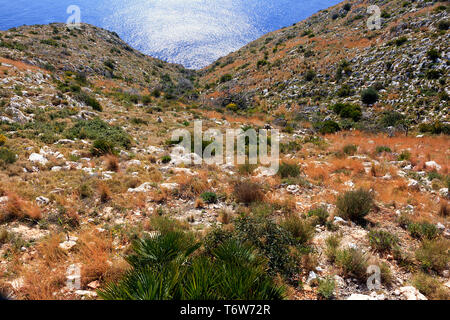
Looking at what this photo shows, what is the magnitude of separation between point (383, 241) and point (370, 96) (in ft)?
61.1

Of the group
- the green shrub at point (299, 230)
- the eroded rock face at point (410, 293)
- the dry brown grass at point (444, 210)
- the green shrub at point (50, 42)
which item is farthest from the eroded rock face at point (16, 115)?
the green shrub at point (50, 42)

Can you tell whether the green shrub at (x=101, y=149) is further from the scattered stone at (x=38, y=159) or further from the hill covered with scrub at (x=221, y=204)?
the scattered stone at (x=38, y=159)

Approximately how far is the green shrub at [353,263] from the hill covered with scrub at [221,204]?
19 mm

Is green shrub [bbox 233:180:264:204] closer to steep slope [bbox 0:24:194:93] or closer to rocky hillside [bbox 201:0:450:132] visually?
rocky hillside [bbox 201:0:450:132]

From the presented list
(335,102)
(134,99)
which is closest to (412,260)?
(335,102)

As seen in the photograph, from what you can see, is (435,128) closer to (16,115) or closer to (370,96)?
(370,96)

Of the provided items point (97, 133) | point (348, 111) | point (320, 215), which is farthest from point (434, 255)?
point (348, 111)

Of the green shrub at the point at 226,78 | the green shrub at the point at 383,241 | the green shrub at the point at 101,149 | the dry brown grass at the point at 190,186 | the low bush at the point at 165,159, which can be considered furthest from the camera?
the green shrub at the point at 226,78

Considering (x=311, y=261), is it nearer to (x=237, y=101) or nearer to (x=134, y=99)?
(x=134, y=99)

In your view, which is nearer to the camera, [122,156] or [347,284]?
[347,284]

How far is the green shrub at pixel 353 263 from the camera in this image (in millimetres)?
3710

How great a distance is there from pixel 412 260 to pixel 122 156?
9823 mm

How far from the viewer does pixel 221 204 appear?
21.2 feet

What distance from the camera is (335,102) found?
2086 centimetres
